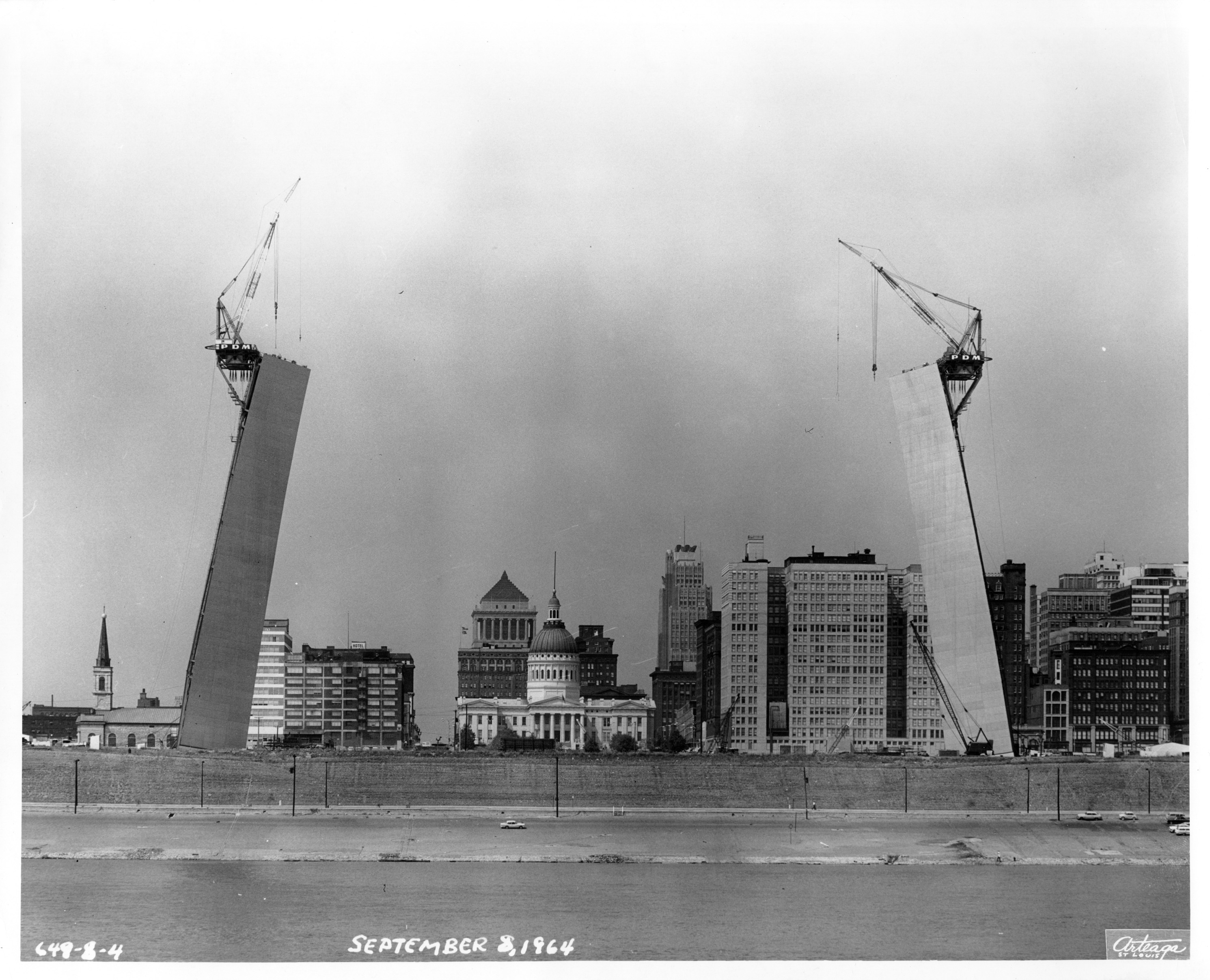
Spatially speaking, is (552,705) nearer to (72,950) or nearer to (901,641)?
(901,641)

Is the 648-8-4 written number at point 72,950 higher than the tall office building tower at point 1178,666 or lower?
lower

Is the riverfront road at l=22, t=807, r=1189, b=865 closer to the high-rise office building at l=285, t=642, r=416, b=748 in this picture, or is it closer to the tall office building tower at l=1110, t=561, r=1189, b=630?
the tall office building tower at l=1110, t=561, r=1189, b=630

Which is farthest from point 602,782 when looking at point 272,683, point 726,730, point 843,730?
point 272,683

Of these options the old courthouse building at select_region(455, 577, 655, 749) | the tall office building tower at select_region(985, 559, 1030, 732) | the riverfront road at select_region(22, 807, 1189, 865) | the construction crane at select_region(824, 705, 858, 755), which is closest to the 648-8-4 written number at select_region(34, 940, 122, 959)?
the riverfront road at select_region(22, 807, 1189, 865)

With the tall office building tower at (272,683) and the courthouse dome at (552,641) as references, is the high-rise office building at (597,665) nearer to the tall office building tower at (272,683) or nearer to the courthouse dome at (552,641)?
the courthouse dome at (552,641)

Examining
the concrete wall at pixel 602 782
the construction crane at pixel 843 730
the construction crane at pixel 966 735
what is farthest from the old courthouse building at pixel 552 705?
the construction crane at pixel 966 735
